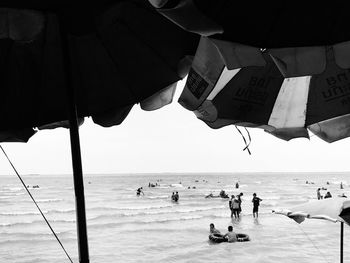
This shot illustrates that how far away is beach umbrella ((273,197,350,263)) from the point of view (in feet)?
20.9

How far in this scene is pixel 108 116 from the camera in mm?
3166

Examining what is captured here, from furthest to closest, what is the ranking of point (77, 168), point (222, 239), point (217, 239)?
1. point (217, 239)
2. point (222, 239)
3. point (77, 168)

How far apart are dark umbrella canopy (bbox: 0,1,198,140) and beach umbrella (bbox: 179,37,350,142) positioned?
0.29 metres

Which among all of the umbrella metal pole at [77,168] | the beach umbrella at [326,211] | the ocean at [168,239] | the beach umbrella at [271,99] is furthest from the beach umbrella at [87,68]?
the ocean at [168,239]

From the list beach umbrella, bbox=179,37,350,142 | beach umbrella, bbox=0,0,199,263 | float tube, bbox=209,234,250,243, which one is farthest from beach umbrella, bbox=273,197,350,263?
float tube, bbox=209,234,250,243

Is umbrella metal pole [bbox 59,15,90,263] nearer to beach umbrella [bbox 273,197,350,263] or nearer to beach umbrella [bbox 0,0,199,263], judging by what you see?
beach umbrella [bbox 0,0,199,263]

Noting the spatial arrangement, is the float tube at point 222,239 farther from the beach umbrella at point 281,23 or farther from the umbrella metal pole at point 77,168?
the beach umbrella at point 281,23

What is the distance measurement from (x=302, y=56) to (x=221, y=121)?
1202 millimetres

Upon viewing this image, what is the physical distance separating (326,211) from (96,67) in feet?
17.7

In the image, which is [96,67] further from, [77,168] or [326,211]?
[326,211]

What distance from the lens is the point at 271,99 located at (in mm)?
2998

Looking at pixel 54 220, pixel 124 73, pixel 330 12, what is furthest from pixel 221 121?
pixel 54 220

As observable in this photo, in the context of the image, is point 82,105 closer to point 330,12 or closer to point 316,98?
point 316,98

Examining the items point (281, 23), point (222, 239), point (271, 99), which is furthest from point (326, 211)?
point (222, 239)
